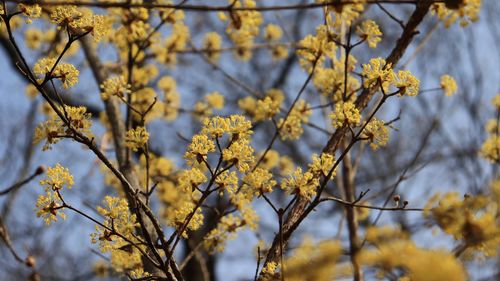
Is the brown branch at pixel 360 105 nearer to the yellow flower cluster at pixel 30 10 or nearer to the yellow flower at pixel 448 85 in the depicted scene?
the yellow flower at pixel 448 85

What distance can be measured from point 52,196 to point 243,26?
1.88 meters

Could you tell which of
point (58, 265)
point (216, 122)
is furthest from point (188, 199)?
point (58, 265)

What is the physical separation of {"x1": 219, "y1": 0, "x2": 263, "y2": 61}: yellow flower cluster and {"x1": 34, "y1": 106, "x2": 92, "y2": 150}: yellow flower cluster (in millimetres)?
906

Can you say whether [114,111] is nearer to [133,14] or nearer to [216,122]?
[133,14]

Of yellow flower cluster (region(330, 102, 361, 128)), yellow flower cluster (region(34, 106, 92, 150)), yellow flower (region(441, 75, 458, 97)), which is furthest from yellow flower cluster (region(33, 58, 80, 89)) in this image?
yellow flower (region(441, 75, 458, 97))

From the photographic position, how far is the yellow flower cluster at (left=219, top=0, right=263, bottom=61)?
3213 mm

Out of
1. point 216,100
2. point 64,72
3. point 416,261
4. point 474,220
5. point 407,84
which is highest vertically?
point 216,100

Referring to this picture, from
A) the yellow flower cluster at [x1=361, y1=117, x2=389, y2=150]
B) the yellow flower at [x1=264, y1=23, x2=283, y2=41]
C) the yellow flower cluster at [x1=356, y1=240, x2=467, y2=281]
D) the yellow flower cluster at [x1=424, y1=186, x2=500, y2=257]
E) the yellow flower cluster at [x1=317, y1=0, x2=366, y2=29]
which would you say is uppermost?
the yellow flower at [x1=264, y1=23, x2=283, y2=41]

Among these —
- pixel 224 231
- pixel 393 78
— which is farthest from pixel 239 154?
pixel 224 231

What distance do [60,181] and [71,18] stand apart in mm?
652

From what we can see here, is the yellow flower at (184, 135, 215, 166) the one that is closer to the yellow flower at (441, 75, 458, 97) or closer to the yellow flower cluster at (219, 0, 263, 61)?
the yellow flower cluster at (219, 0, 263, 61)

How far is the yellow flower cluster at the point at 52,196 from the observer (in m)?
2.31

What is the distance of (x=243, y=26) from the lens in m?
3.78

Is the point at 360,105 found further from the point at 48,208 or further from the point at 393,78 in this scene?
the point at 48,208
